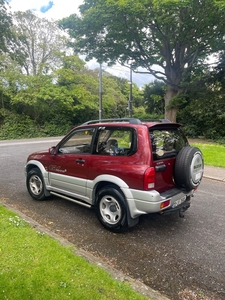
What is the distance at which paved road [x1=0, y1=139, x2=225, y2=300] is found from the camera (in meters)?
2.58

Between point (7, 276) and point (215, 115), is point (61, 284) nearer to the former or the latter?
point (7, 276)

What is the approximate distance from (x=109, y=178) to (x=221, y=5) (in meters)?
13.0

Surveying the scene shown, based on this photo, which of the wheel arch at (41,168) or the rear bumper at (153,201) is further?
the wheel arch at (41,168)

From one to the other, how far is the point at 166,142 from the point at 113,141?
925 millimetres

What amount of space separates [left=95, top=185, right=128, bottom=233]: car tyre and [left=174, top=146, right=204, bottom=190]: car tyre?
3.25ft

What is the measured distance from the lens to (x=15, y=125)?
22328 mm

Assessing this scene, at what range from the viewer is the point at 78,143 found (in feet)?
14.4

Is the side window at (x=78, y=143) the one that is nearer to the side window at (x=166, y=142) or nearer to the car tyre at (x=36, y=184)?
the car tyre at (x=36, y=184)

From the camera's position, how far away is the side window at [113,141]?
3.57 m

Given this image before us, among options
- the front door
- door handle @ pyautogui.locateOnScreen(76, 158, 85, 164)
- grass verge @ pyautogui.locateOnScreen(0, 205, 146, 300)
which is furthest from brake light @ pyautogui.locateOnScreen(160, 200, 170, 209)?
door handle @ pyautogui.locateOnScreen(76, 158, 85, 164)

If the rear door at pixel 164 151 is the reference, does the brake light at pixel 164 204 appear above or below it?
below

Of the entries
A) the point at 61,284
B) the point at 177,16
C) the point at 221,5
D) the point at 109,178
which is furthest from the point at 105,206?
the point at 177,16

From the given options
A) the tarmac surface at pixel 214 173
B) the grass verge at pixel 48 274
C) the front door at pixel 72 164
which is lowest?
the grass verge at pixel 48 274

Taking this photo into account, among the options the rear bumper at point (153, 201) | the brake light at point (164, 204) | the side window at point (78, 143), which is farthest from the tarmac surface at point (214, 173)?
the side window at point (78, 143)
